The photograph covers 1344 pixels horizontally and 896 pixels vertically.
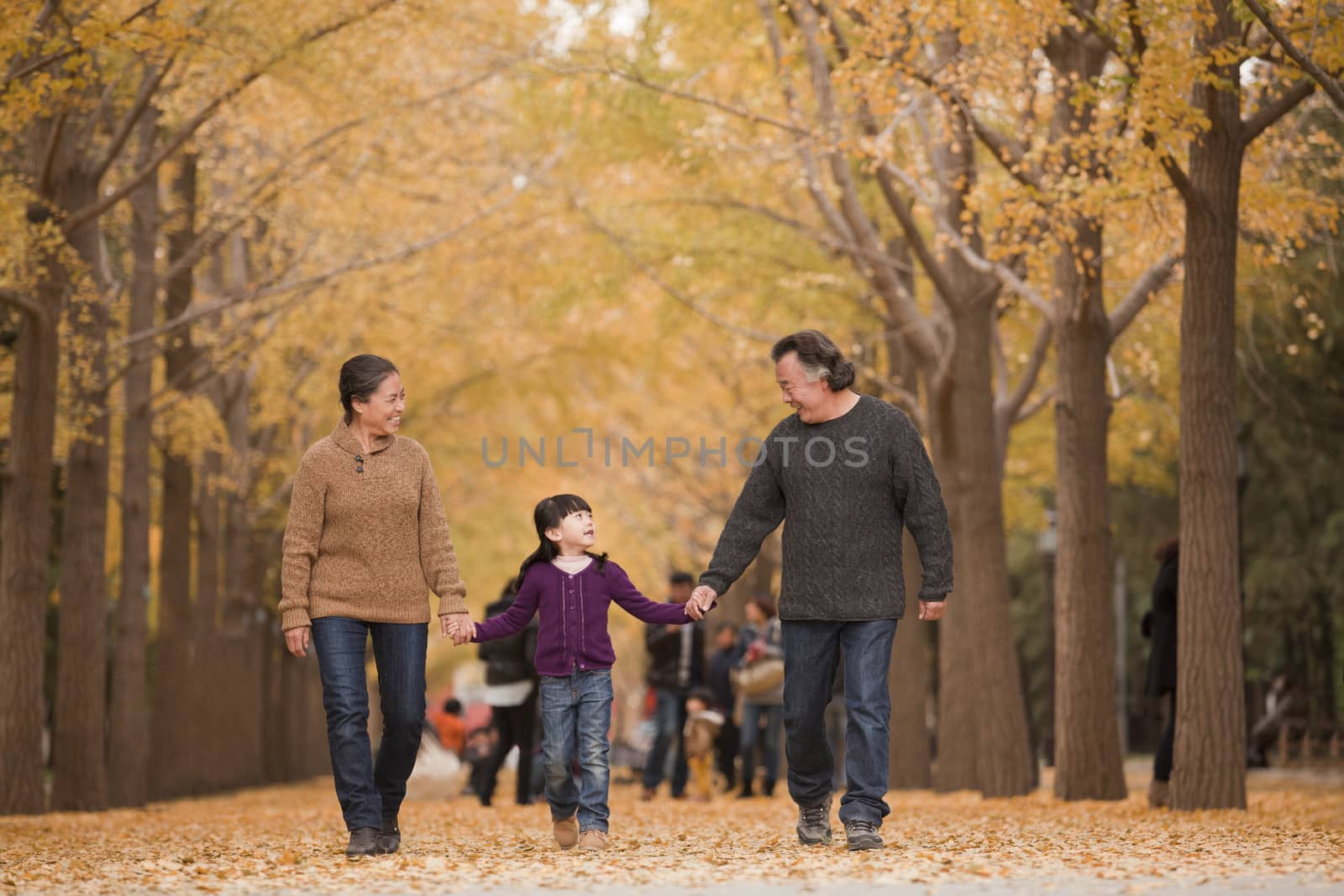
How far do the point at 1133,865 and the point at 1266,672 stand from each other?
25.2 metres

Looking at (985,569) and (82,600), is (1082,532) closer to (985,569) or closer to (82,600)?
(985,569)

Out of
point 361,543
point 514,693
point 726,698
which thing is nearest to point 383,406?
point 361,543

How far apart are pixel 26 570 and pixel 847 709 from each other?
8.12m

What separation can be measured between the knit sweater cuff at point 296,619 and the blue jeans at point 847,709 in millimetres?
2053

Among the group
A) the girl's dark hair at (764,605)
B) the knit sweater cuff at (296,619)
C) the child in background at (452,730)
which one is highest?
the girl's dark hair at (764,605)

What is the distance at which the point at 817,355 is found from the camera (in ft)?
25.7

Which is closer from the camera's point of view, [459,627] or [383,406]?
[459,627]

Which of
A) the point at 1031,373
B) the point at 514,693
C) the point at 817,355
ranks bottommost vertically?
the point at 514,693

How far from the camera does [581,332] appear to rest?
25562mm

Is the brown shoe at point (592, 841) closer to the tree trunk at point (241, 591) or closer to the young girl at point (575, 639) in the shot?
the young girl at point (575, 639)

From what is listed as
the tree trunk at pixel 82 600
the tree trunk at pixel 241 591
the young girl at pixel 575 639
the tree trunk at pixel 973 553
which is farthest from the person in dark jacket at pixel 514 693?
the tree trunk at pixel 241 591

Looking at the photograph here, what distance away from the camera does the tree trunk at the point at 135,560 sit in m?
17.1

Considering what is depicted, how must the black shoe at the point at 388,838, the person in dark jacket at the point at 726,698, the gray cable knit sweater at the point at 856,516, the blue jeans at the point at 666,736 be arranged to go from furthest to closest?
the person in dark jacket at the point at 726,698 → the blue jeans at the point at 666,736 → the black shoe at the point at 388,838 → the gray cable knit sweater at the point at 856,516

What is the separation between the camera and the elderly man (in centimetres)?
768
